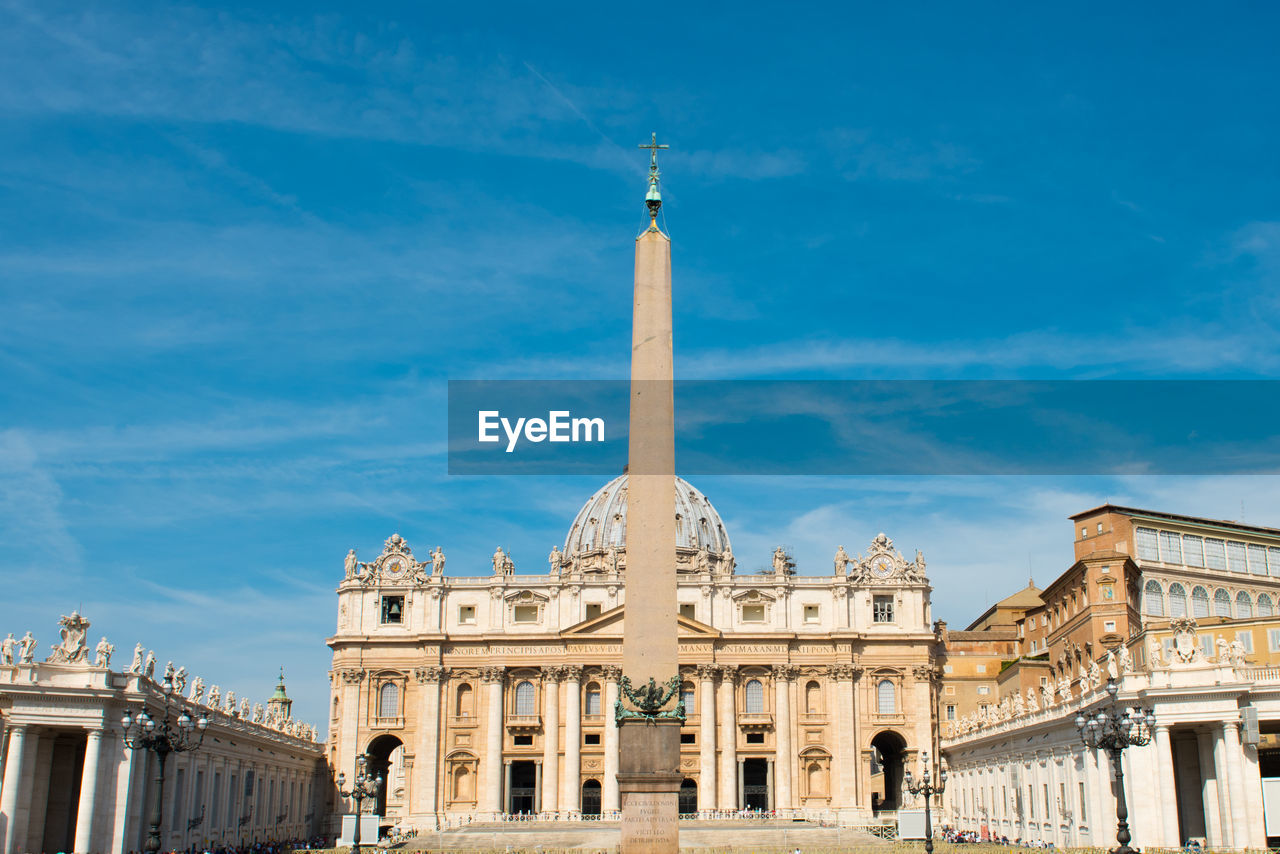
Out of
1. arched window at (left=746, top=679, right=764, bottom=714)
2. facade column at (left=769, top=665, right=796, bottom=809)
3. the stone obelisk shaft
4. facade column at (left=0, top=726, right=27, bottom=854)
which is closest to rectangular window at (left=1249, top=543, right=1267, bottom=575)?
facade column at (left=769, top=665, right=796, bottom=809)

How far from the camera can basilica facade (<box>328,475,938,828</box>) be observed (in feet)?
264

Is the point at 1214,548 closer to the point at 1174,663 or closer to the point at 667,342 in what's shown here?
the point at 1174,663

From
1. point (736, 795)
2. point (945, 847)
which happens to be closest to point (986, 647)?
point (736, 795)

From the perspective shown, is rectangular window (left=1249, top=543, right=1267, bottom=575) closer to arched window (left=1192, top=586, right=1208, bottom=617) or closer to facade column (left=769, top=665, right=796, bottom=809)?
arched window (left=1192, top=586, right=1208, bottom=617)

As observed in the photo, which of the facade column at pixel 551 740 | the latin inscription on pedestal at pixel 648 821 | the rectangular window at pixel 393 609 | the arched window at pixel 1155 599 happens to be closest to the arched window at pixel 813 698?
the facade column at pixel 551 740

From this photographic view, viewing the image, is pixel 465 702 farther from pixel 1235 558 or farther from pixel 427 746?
pixel 1235 558

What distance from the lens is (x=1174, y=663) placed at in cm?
4097

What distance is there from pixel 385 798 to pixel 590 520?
34480mm

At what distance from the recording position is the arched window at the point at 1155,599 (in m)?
69.0

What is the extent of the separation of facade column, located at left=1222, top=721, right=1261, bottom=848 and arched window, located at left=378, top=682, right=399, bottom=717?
5550cm

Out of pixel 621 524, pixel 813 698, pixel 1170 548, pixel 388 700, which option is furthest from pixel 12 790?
pixel 621 524

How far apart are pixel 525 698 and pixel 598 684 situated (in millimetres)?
4870

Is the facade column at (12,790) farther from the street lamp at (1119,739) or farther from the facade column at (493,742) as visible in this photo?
the facade column at (493,742)

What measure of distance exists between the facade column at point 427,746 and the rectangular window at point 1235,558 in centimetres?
4757
